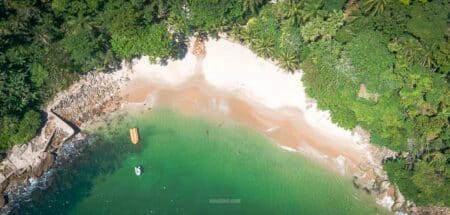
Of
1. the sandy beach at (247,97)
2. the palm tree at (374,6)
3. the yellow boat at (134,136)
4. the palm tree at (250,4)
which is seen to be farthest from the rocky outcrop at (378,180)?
the yellow boat at (134,136)

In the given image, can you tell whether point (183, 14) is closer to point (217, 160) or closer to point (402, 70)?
point (217, 160)

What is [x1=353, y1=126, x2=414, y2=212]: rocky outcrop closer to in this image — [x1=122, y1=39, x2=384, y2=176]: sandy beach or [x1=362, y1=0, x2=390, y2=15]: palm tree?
[x1=122, y1=39, x2=384, y2=176]: sandy beach

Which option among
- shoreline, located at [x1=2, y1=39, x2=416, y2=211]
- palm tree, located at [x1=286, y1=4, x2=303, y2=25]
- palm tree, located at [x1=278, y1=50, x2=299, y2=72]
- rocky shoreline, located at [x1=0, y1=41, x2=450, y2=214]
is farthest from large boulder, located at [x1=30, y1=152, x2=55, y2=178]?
palm tree, located at [x1=286, y1=4, x2=303, y2=25]

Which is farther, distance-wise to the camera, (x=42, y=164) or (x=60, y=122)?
(x=60, y=122)

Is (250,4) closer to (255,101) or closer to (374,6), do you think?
(255,101)

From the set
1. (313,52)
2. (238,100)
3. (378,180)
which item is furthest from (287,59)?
(378,180)

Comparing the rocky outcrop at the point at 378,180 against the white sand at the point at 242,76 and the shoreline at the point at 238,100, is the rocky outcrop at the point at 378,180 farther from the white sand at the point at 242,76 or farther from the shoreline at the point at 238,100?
the white sand at the point at 242,76
